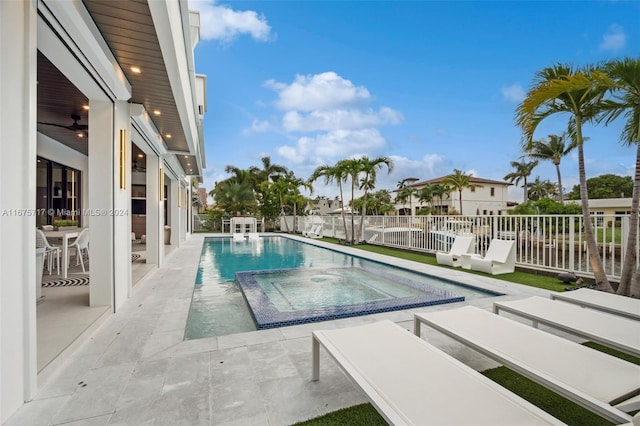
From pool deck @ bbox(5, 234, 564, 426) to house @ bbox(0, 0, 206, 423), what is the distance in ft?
0.93

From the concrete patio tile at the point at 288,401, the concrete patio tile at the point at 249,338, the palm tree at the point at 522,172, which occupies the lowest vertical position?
the concrete patio tile at the point at 249,338

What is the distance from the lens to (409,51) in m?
18.4

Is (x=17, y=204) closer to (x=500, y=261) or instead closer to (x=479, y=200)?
(x=500, y=261)

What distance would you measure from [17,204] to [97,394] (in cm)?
153

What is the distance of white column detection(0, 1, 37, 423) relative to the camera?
1993 millimetres

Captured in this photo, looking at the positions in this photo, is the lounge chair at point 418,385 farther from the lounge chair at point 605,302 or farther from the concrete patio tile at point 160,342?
the lounge chair at point 605,302

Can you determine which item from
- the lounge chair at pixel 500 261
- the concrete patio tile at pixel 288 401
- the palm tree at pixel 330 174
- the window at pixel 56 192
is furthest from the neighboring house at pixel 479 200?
the concrete patio tile at pixel 288 401

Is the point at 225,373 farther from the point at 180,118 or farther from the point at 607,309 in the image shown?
the point at 180,118

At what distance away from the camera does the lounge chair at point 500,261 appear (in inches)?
280

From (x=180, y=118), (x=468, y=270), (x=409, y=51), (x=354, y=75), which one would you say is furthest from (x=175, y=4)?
(x=354, y=75)

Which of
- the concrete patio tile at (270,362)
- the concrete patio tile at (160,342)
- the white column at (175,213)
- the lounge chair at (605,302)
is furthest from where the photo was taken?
the white column at (175,213)

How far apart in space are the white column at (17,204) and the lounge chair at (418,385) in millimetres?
2118

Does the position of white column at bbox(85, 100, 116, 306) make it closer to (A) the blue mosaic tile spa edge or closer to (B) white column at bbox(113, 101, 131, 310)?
(B) white column at bbox(113, 101, 131, 310)

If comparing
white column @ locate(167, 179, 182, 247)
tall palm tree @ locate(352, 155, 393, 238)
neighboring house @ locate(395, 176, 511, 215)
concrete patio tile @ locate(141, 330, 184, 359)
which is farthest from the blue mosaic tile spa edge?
neighboring house @ locate(395, 176, 511, 215)
